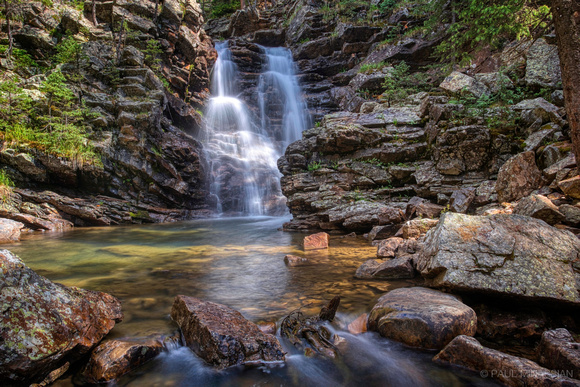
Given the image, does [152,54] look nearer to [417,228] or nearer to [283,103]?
[283,103]

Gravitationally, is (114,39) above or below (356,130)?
above

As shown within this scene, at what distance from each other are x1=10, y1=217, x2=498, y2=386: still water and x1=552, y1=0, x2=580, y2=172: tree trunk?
3712 millimetres

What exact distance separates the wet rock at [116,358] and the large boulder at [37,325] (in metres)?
0.14

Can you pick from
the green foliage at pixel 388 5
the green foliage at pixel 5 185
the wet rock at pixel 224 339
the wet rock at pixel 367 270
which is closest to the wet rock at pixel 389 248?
the wet rock at pixel 367 270

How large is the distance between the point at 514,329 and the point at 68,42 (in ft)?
75.8

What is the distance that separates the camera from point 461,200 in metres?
8.34

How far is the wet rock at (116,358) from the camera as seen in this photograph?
2.42 m

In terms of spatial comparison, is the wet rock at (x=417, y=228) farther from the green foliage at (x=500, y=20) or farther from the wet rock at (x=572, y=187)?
the green foliage at (x=500, y=20)

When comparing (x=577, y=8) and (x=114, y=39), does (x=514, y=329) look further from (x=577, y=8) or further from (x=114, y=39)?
(x=114, y=39)

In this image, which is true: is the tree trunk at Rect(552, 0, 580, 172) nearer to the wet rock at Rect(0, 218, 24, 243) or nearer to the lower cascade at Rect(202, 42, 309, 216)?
the wet rock at Rect(0, 218, 24, 243)

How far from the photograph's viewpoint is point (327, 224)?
10.8m

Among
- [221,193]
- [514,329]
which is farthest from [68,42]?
[514,329]

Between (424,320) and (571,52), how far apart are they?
486cm

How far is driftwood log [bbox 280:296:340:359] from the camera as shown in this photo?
3.00 m
